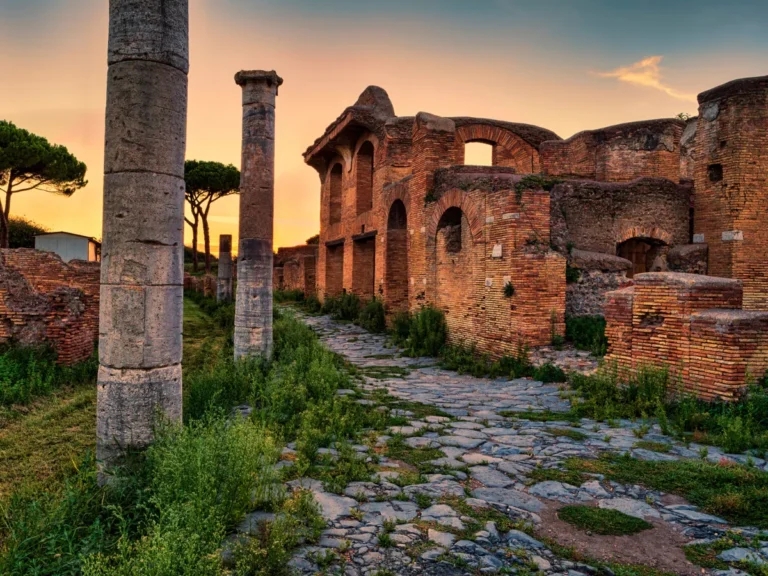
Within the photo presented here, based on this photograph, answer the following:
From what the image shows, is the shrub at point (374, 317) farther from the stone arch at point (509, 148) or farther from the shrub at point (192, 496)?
the shrub at point (192, 496)

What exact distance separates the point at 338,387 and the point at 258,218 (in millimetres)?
3426

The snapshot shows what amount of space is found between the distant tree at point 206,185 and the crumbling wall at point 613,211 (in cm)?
2829

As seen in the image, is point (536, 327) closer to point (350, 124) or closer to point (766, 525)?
point (766, 525)

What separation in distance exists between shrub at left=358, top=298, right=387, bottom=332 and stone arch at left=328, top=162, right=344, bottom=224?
7009 mm

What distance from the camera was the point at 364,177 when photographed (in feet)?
59.8

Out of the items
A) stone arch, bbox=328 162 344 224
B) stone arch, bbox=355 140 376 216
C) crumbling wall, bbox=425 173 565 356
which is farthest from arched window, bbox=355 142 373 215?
crumbling wall, bbox=425 173 565 356

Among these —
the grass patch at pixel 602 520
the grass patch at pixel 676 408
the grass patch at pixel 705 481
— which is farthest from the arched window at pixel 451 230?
the grass patch at pixel 602 520

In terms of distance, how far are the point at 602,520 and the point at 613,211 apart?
9024mm

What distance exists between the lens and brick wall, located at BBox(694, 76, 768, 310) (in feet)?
38.4

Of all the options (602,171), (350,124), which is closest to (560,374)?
(602,171)

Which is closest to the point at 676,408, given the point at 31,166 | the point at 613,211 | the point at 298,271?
the point at 613,211

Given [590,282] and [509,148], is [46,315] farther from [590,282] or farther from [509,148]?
[509,148]

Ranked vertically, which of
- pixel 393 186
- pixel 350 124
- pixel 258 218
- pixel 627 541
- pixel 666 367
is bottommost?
pixel 627 541

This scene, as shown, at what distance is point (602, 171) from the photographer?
48.3 feet
